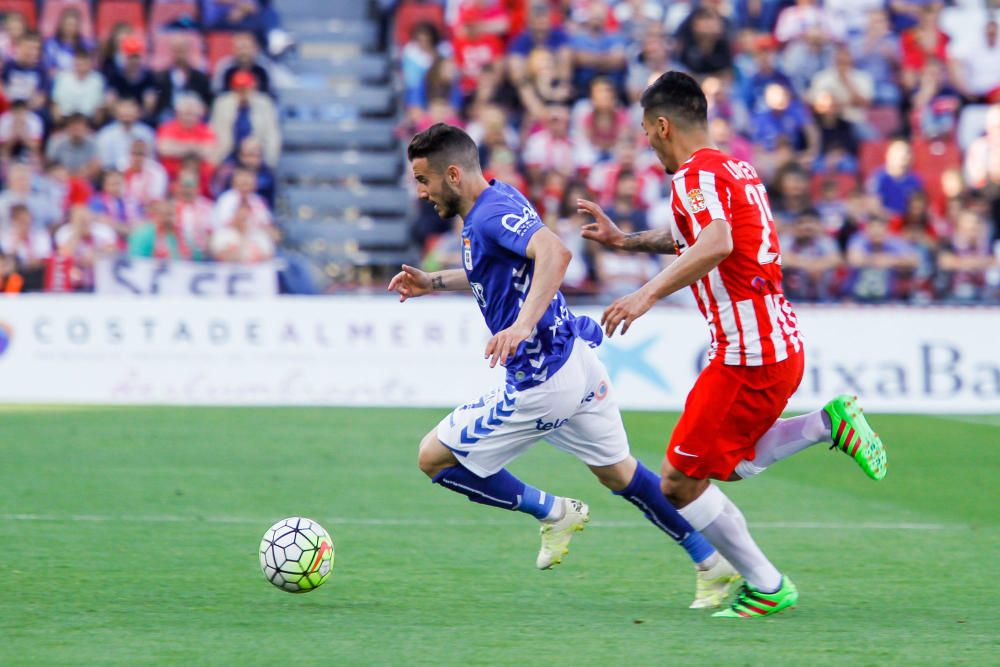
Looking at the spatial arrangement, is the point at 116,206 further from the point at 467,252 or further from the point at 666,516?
the point at 666,516

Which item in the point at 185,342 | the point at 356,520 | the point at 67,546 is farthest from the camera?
the point at 185,342

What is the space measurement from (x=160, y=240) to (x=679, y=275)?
11631mm

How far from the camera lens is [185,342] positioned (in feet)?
48.1

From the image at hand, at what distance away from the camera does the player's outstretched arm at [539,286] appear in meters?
5.61

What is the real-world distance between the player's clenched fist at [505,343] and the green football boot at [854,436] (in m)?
1.32

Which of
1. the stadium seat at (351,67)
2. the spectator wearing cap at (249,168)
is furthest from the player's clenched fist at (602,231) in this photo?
the stadium seat at (351,67)

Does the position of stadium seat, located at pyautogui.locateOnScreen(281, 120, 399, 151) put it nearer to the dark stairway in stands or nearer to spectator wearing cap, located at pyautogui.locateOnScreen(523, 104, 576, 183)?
the dark stairway in stands

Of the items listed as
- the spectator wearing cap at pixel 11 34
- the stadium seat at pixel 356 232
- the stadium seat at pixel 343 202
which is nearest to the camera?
the spectator wearing cap at pixel 11 34

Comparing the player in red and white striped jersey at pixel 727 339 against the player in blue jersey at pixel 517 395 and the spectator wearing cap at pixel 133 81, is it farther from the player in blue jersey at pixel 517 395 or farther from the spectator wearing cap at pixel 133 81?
the spectator wearing cap at pixel 133 81

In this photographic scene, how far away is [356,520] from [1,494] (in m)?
2.23

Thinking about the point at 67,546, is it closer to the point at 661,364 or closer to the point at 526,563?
the point at 526,563

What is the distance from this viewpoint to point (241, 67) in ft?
62.3

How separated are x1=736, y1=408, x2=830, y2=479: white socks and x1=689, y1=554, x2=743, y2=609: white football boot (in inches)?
16.2

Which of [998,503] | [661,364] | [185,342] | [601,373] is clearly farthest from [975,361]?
[601,373]
